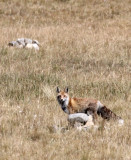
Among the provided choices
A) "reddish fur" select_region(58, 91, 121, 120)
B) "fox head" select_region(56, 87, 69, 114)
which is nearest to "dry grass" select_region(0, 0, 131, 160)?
"fox head" select_region(56, 87, 69, 114)

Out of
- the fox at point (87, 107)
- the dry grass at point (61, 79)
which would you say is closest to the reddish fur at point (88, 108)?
the fox at point (87, 107)

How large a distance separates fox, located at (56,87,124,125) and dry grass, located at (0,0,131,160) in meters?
0.26

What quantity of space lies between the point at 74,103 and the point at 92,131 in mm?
1192

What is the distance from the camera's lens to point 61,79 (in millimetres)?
13156

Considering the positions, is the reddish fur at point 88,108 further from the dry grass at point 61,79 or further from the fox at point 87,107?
the dry grass at point 61,79

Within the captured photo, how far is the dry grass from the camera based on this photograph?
751 cm

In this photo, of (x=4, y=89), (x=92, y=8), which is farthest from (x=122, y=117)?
(x=92, y=8)

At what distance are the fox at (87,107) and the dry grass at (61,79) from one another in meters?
0.26

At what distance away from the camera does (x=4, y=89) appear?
11.9 metres

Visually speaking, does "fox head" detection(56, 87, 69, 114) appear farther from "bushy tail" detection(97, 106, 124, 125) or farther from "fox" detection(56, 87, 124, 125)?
"bushy tail" detection(97, 106, 124, 125)

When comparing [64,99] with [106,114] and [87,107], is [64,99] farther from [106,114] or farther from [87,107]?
[106,114]

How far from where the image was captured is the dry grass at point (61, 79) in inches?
296

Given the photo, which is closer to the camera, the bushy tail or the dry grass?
the dry grass

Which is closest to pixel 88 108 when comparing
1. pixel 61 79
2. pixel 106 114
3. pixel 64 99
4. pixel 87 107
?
pixel 87 107
